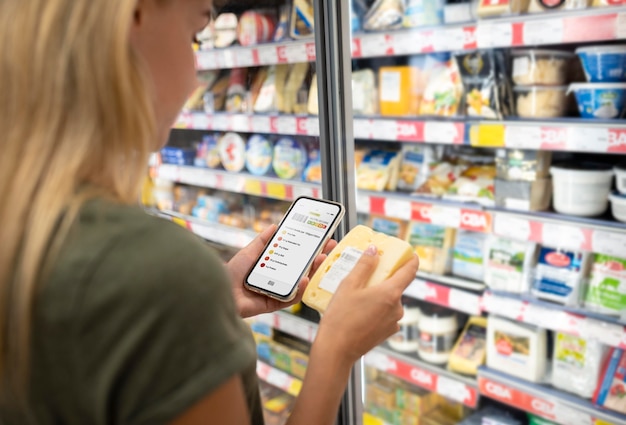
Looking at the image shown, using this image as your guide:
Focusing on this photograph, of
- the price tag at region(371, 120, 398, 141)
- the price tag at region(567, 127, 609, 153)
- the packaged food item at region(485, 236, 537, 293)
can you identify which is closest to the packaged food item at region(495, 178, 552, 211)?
the packaged food item at region(485, 236, 537, 293)

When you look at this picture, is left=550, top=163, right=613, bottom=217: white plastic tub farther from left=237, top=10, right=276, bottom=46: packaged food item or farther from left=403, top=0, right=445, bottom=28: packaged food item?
left=237, top=10, right=276, bottom=46: packaged food item

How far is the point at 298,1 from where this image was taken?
167cm

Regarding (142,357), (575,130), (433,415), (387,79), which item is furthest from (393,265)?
(433,415)

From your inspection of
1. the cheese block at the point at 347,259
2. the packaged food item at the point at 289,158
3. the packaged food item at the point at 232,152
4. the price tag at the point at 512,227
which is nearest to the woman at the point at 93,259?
the cheese block at the point at 347,259

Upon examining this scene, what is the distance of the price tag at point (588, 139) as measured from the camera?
140 cm

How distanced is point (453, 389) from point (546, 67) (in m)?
1.00

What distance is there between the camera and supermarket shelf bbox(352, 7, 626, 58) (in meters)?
1.35

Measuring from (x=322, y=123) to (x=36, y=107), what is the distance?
29.9 inches

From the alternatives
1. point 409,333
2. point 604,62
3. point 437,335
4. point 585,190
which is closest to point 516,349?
point 437,335

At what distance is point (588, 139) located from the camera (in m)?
1.43

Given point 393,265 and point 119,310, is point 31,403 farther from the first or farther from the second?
point 393,265

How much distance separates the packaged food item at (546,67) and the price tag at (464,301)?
0.64m

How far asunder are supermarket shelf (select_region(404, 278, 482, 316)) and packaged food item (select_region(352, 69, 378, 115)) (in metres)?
0.60

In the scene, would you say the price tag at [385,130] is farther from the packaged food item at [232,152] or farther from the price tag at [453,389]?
the price tag at [453,389]
